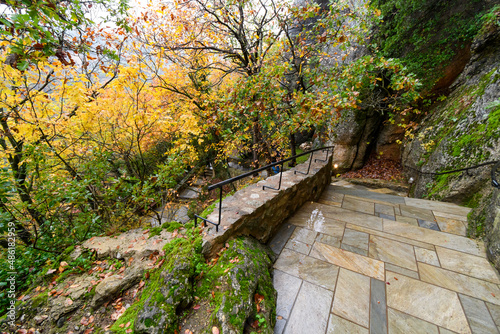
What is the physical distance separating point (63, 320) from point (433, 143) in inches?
363

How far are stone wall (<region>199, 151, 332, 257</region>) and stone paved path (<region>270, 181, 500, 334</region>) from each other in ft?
0.97

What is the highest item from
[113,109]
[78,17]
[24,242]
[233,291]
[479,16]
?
[479,16]

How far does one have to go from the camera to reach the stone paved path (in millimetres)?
1826

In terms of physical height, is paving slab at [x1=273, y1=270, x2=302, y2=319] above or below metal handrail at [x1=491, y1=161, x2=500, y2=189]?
below

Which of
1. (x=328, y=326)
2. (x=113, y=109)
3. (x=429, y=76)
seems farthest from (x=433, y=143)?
(x=113, y=109)

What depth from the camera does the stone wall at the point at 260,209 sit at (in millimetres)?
2229

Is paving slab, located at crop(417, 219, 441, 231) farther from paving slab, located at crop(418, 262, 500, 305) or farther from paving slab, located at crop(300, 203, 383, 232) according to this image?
paving slab, located at crop(418, 262, 500, 305)

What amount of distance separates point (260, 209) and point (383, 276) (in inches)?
68.1

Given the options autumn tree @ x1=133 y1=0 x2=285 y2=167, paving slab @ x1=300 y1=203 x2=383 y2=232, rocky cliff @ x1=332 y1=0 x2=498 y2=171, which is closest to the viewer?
paving slab @ x1=300 y1=203 x2=383 y2=232

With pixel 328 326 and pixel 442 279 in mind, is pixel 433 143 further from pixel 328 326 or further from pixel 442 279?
pixel 328 326

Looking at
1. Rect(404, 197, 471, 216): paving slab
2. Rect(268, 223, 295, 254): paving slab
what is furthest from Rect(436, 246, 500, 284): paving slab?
Rect(268, 223, 295, 254): paving slab

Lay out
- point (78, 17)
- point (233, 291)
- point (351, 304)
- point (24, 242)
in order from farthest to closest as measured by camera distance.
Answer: point (24, 242) < point (78, 17) < point (351, 304) < point (233, 291)

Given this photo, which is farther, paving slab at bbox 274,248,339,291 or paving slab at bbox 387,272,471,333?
paving slab at bbox 274,248,339,291

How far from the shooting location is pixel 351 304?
198cm
